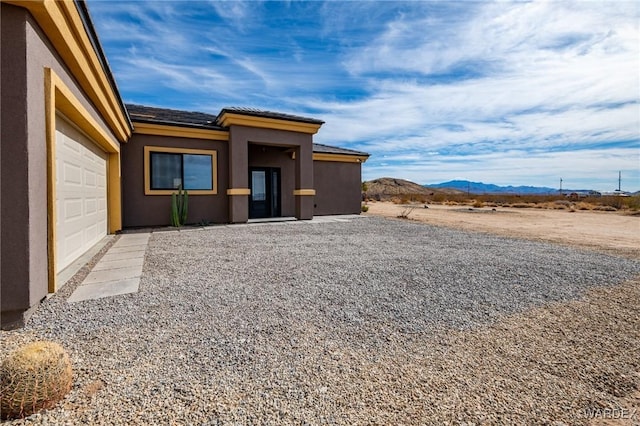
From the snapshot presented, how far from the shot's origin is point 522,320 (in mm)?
3318

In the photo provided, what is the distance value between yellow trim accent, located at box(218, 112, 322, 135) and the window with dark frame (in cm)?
149

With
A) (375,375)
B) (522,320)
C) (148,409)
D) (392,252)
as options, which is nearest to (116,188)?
(392,252)

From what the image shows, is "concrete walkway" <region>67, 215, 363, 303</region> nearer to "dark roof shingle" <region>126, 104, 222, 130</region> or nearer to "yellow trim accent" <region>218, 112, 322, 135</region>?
"dark roof shingle" <region>126, 104, 222, 130</region>

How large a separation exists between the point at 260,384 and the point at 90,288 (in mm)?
3158

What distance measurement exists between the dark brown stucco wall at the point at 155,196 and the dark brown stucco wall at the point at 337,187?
5.36m

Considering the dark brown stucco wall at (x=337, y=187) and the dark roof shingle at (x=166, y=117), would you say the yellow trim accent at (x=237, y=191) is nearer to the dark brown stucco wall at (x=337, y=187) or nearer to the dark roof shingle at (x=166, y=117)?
the dark roof shingle at (x=166, y=117)

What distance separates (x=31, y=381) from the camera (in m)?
1.73

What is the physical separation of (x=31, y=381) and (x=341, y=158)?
14923 mm

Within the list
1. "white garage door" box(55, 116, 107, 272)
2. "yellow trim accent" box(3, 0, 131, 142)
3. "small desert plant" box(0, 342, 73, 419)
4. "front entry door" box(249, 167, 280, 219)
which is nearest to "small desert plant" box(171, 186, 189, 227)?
"white garage door" box(55, 116, 107, 272)

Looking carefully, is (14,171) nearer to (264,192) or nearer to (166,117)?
(166,117)

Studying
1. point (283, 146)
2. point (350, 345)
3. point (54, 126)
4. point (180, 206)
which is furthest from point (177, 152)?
point (350, 345)

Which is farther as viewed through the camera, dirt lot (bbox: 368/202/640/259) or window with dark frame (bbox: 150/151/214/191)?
window with dark frame (bbox: 150/151/214/191)

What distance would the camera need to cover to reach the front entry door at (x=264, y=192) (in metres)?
13.3

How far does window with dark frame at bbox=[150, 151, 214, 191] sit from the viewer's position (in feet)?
33.6
